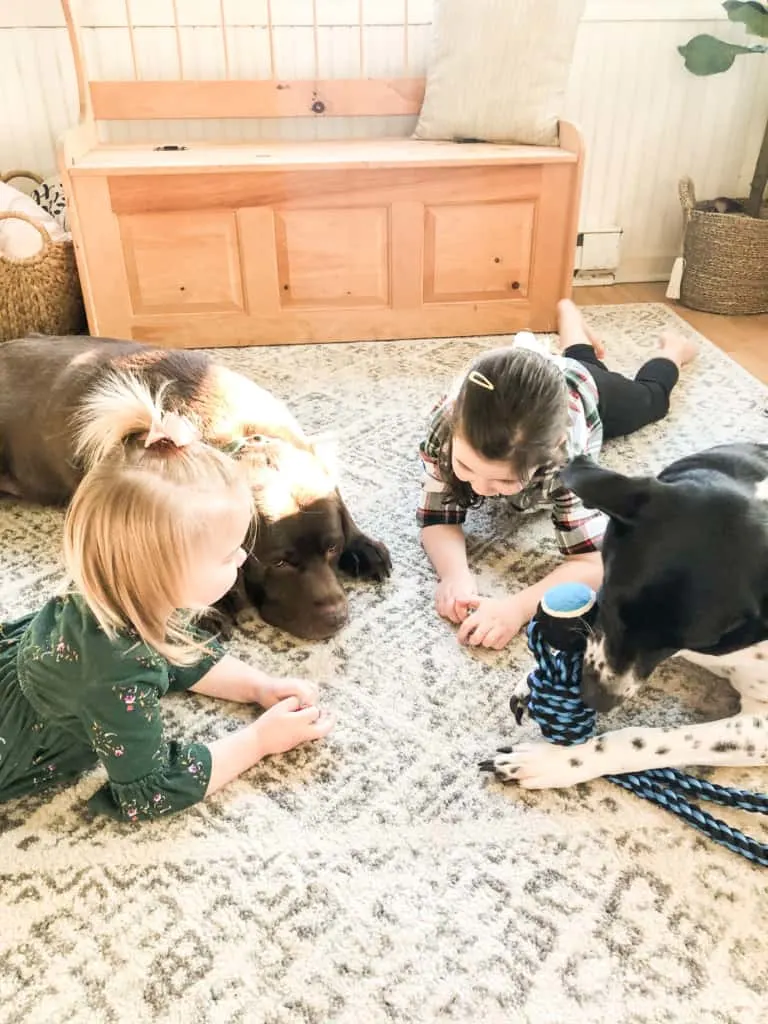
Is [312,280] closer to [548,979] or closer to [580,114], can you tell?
[580,114]

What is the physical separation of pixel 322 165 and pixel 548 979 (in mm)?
2243

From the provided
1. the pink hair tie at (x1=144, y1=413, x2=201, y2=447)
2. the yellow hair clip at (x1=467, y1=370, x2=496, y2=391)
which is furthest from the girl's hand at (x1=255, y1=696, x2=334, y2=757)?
the yellow hair clip at (x1=467, y1=370, x2=496, y2=391)

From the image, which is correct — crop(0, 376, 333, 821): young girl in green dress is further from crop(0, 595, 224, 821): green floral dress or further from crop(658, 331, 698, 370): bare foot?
crop(658, 331, 698, 370): bare foot

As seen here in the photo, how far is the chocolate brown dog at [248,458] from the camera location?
1446 mm

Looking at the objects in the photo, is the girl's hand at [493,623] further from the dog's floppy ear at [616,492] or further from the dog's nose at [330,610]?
the dog's floppy ear at [616,492]

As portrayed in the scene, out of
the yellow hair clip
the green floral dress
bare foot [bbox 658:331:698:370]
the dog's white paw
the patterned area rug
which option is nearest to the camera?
the patterned area rug

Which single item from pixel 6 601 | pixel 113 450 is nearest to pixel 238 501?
pixel 113 450

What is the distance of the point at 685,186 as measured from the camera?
10.1ft

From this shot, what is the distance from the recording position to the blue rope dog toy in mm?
1184

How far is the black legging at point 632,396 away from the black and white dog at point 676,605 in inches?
30.6

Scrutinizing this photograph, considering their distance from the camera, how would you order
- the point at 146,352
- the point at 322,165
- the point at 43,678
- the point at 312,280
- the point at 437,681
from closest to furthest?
1. the point at 43,678
2. the point at 437,681
3. the point at 146,352
4. the point at 322,165
5. the point at 312,280

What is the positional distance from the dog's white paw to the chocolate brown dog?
413 millimetres

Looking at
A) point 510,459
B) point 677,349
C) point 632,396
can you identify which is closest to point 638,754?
point 510,459

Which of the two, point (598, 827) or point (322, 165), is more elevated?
point (322, 165)
